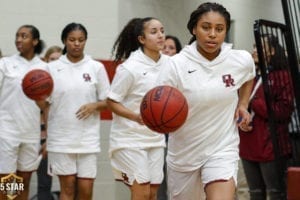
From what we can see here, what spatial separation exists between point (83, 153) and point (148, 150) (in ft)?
2.77

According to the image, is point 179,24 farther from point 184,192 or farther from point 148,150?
point 184,192

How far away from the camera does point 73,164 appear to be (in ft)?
19.6

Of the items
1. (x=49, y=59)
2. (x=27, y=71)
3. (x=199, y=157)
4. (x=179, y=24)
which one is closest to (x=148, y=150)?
(x=199, y=157)

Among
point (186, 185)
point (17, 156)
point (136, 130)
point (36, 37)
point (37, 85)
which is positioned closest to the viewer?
point (186, 185)

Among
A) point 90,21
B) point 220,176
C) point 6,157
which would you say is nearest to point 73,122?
point 6,157

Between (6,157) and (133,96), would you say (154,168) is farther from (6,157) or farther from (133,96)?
(6,157)

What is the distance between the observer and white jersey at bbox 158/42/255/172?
412cm

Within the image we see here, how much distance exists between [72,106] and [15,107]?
2.32ft

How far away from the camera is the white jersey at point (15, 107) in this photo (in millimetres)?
6332

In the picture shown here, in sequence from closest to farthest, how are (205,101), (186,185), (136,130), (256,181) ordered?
1. (205,101)
2. (186,185)
3. (136,130)
4. (256,181)

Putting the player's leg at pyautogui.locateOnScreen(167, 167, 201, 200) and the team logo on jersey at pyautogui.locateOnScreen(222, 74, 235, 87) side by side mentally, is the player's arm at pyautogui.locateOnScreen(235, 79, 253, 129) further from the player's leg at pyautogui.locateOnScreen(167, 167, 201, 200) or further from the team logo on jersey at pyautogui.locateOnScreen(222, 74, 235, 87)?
the player's leg at pyautogui.locateOnScreen(167, 167, 201, 200)

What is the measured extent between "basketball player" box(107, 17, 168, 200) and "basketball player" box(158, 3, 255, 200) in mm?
1027

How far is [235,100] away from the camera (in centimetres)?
424

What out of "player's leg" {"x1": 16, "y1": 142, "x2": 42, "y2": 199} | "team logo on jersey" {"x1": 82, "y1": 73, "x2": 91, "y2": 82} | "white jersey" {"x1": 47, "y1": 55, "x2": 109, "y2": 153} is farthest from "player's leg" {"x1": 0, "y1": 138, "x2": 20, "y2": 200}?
"team logo on jersey" {"x1": 82, "y1": 73, "x2": 91, "y2": 82}
